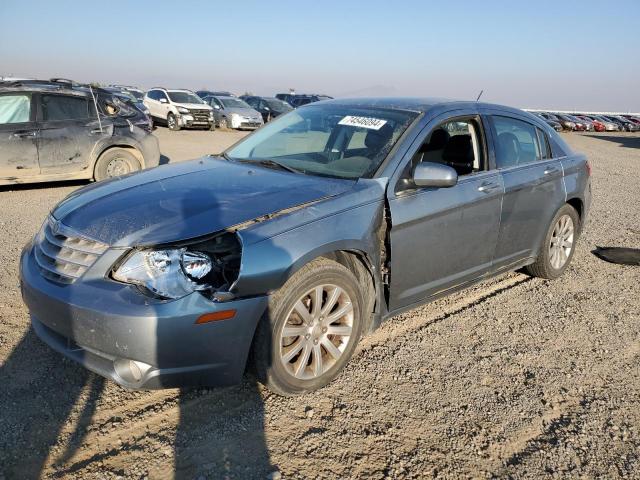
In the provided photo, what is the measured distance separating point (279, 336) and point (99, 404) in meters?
1.07

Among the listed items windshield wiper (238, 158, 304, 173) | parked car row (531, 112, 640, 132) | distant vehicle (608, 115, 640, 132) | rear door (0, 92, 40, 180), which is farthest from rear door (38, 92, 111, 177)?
distant vehicle (608, 115, 640, 132)

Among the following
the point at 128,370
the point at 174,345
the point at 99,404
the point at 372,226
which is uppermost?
the point at 372,226

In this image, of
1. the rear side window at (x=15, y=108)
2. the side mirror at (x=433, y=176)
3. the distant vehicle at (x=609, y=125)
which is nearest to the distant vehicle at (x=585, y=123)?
the distant vehicle at (x=609, y=125)

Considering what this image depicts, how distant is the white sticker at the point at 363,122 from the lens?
384cm

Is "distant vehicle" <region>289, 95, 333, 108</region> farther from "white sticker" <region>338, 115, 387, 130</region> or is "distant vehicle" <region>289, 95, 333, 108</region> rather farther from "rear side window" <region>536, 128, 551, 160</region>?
"white sticker" <region>338, 115, 387, 130</region>

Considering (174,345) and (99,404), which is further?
(99,404)

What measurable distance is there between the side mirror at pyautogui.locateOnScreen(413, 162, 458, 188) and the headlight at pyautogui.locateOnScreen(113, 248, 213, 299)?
147 cm

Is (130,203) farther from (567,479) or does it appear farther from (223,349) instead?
(567,479)

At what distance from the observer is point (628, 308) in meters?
4.67

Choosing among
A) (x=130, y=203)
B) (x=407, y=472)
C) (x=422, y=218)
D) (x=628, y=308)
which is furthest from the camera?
(x=628, y=308)

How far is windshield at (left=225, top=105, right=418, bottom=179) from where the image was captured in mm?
3621

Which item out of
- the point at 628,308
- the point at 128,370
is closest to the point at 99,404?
the point at 128,370

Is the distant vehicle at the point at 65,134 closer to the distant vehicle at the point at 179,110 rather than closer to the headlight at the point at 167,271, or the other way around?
the headlight at the point at 167,271

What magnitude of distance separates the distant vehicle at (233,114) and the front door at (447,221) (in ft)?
64.6
